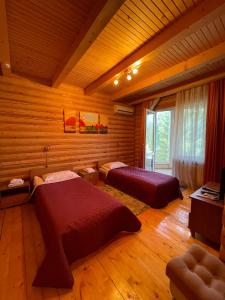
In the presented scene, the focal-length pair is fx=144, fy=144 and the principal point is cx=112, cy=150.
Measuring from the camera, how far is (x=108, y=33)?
6.19 ft

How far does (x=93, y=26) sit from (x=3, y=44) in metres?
1.17

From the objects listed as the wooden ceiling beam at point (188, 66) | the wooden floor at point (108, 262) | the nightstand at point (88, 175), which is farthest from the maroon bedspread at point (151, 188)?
the wooden ceiling beam at point (188, 66)

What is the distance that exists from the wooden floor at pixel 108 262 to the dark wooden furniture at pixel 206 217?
17cm

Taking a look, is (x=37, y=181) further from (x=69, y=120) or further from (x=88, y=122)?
(x=88, y=122)

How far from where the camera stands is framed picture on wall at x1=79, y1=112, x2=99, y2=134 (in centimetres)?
379

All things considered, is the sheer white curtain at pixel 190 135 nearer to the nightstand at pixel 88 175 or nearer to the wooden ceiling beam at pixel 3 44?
the nightstand at pixel 88 175

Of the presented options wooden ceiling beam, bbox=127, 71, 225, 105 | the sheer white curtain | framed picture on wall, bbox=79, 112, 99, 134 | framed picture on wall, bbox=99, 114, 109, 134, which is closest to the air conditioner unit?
framed picture on wall, bbox=99, 114, 109, 134

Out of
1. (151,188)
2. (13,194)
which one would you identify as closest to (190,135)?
(151,188)

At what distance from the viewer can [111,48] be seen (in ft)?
7.09

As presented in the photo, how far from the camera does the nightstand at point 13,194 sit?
102 inches

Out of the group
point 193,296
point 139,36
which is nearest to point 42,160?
point 139,36

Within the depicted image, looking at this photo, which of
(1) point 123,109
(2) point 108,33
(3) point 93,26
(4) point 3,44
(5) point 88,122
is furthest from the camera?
(1) point 123,109

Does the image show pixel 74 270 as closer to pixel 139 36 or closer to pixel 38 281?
pixel 38 281

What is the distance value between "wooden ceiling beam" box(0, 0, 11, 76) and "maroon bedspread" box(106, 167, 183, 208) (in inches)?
116
